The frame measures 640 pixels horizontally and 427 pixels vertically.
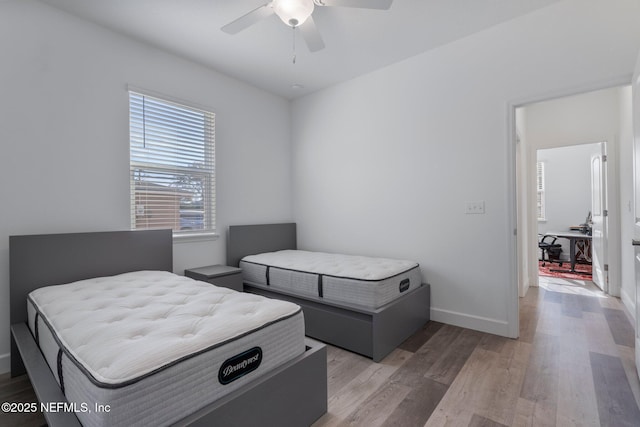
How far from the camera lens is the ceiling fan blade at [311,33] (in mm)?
2003

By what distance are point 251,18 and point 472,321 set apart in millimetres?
3024

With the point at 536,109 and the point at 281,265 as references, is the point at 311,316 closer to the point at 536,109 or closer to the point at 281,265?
the point at 281,265

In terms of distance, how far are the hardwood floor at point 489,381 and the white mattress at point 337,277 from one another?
432 millimetres

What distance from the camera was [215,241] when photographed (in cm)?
333

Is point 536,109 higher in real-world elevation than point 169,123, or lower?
higher

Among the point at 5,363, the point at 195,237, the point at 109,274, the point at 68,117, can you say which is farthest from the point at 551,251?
the point at 5,363

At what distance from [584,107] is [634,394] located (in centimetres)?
351

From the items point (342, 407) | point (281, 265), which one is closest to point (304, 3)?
point (281, 265)

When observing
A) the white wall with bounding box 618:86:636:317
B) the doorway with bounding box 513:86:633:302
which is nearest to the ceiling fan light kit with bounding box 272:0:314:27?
the doorway with bounding box 513:86:633:302

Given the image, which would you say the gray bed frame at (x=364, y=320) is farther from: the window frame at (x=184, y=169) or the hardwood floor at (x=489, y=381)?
the window frame at (x=184, y=169)

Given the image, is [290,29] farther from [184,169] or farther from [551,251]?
[551,251]

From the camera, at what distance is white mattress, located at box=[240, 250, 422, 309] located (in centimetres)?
233

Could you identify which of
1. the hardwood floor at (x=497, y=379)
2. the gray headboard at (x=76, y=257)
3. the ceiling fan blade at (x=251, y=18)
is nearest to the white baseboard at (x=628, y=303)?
the hardwood floor at (x=497, y=379)

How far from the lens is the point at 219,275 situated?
283 cm
